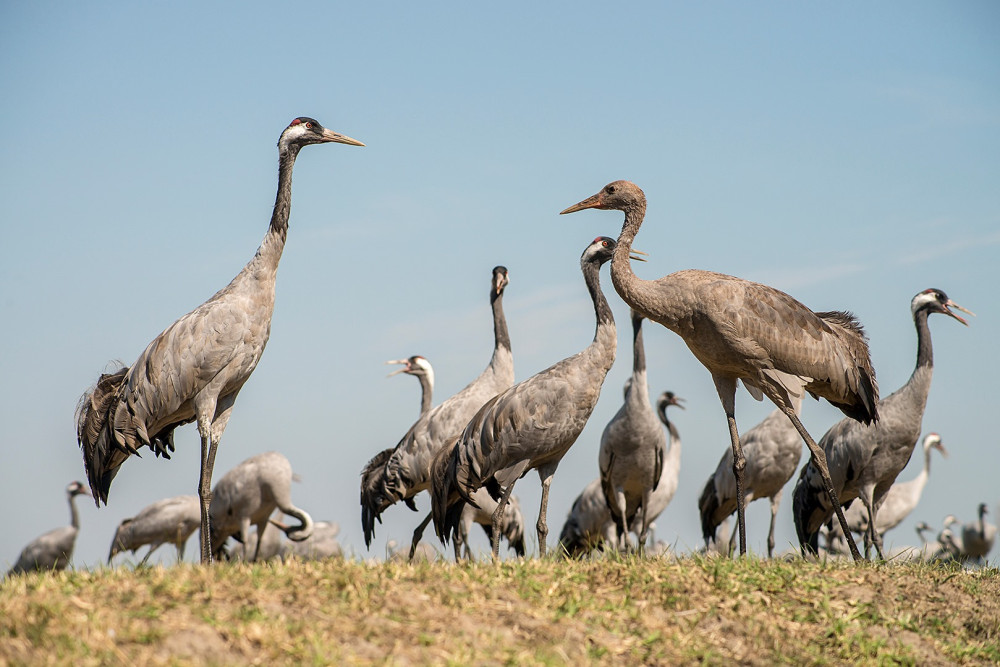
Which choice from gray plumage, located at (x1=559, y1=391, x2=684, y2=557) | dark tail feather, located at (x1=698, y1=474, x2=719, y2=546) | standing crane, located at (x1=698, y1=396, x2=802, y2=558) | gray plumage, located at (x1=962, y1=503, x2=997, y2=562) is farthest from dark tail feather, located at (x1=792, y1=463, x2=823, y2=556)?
gray plumage, located at (x1=962, y1=503, x2=997, y2=562)

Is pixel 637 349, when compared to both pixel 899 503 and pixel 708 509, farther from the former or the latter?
pixel 899 503

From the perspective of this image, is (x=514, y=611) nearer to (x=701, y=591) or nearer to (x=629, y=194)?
(x=701, y=591)

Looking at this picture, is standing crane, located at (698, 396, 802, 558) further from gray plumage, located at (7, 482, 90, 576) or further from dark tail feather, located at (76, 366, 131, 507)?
gray plumage, located at (7, 482, 90, 576)

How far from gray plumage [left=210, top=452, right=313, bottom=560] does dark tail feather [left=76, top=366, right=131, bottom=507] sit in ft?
14.5

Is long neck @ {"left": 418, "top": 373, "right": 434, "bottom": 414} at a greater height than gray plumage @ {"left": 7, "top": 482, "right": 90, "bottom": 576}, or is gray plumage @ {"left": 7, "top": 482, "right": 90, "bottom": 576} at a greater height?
long neck @ {"left": 418, "top": 373, "right": 434, "bottom": 414}

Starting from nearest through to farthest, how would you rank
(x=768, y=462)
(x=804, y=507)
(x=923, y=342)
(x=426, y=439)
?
(x=426, y=439), (x=923, y=342), (x=804, y=507), (x=768, y=462)

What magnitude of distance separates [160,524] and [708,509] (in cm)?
684

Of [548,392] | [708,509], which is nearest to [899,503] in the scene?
[708,509]

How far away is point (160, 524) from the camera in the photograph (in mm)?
13117

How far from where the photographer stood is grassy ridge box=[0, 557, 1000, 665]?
13.4ft

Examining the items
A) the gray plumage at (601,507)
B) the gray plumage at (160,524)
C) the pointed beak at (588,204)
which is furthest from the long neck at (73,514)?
the pointed beak at (588,204)

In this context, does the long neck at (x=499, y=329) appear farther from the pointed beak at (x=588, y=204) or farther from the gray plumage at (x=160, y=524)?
the gray plumage at (x=160, y=524)

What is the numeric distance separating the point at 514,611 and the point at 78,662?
1.85 m

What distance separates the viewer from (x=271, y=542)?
15141 millimetres
